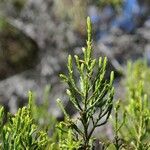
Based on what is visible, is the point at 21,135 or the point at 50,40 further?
the point at 50,40

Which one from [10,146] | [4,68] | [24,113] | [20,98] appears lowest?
[10,146]

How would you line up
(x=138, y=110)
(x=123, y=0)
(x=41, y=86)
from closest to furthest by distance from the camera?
(x=138, y=110) < (x=123, y=0) < (x=41, y=86)

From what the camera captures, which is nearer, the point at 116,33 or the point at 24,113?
the point at 24,113

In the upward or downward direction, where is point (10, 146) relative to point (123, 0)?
downward

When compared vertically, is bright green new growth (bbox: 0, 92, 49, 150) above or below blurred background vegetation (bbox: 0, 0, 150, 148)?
below

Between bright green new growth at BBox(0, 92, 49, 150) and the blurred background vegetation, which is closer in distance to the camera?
bright green new growth at BBox(0, 92, 49, 150)

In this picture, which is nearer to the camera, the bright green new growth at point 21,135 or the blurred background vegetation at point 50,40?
the bright green new growth at point 21,135

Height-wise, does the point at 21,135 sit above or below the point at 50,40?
below

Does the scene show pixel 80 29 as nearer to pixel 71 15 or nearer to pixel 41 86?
pixel 71 15

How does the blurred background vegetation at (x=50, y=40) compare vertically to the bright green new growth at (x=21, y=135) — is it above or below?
above

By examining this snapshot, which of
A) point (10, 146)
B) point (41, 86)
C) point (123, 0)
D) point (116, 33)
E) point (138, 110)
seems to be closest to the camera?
point (10, 146)

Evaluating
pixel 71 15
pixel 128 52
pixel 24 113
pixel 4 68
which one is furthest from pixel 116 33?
pixel 24 113
